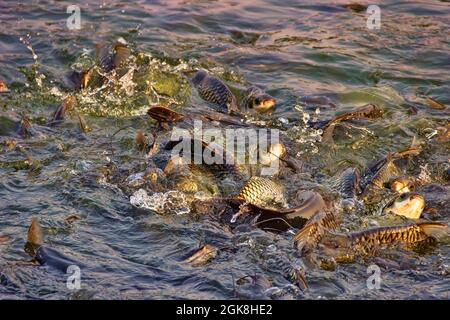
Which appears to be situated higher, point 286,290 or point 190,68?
point 190,68

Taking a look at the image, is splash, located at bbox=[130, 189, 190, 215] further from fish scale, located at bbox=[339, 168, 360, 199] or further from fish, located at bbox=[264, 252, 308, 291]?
fish scale, located at bbox=[339, 168, 360, 199]

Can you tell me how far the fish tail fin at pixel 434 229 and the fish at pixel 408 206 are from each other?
0.24 metres

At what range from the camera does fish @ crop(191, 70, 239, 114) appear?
7.15 meters

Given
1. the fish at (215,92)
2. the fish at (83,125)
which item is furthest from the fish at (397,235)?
the fish at (83,125)

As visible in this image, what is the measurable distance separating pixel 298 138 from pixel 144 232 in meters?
2.03

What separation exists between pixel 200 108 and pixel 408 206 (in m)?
2.54

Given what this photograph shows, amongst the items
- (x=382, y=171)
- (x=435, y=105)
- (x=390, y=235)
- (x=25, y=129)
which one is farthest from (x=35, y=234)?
(x=435, y=105)

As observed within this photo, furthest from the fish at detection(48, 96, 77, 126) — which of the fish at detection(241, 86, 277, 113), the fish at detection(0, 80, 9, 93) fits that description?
the fish at detection(241, 86, 277, 113)

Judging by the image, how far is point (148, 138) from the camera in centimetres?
645

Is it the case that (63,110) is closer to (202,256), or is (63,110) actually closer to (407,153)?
(202,256)

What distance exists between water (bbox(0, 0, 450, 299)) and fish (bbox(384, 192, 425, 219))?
9.2 inches
